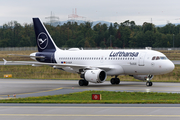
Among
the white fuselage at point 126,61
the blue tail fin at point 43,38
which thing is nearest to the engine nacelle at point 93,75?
the white fuselage at point 126,61

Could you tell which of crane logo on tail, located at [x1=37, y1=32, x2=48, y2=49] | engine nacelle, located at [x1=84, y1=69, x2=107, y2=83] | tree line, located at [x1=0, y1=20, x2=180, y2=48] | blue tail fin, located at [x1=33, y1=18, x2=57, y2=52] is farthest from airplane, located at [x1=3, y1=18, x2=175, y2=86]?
tree line, located at [x1=0, y1=20, x2=180, y2=48]

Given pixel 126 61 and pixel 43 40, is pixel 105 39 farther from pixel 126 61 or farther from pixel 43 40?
pixel 126 61

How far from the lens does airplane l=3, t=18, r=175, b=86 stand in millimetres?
37594

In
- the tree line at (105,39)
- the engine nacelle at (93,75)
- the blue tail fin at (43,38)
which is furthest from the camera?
the tree line at (105,39)

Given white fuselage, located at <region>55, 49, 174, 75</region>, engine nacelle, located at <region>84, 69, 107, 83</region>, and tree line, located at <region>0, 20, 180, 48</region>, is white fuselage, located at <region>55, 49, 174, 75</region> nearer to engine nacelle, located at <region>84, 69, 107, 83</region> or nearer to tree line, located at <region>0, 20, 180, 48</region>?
engine nacelle, located at <region>84, 69, 107, 83</region>

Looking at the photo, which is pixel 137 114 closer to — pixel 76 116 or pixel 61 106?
pixel 76 116

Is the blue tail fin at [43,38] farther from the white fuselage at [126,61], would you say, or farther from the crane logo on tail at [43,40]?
the white fuselage at [126,61]

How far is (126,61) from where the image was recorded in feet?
128

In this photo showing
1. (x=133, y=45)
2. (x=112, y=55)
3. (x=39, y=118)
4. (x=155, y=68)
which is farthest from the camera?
(x=133, y=45)

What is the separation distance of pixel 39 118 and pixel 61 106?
173 inches

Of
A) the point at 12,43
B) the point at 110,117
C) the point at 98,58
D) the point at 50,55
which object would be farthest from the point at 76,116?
the point at 12,43

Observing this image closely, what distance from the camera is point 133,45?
174000 millimetres

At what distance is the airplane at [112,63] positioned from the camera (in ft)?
123

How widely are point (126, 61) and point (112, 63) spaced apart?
1.95 meters
